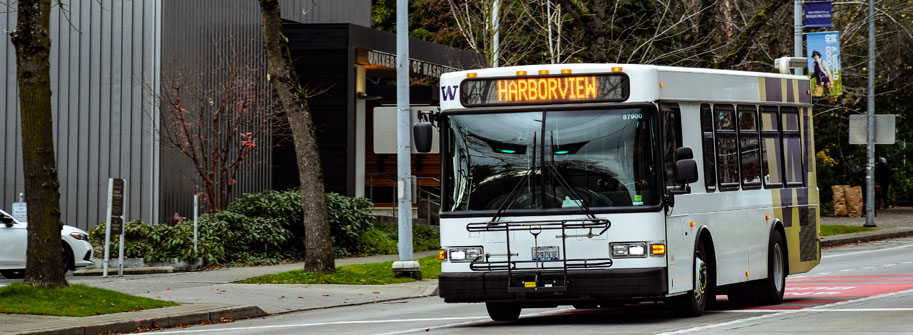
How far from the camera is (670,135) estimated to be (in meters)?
14.9

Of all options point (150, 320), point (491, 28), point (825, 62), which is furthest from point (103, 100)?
point (825, 62)

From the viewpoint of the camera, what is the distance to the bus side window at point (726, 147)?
16203 millimetres

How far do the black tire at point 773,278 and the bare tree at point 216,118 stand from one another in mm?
14041

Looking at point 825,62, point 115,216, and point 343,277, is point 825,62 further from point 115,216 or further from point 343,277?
point 115,216

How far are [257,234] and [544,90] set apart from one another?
14.6 m

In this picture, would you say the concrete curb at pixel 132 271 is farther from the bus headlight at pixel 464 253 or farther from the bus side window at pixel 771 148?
the bus side window at pixel 771 148

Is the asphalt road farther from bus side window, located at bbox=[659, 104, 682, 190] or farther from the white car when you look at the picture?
the white car

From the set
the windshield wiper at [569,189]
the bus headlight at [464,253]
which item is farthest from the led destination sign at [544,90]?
the bus headlight at [464,253]

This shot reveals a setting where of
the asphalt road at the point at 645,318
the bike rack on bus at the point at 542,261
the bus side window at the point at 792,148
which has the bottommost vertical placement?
the asphalt road at the point at 645,318

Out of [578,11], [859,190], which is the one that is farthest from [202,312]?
[859,190]

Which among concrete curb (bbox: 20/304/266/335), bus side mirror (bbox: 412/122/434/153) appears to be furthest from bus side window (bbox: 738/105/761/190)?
concrete curb (bbox: 20/304/266/335)

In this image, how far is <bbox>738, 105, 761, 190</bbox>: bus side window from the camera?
1681 cm

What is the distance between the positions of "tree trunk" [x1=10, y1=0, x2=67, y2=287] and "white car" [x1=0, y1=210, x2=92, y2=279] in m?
6.15

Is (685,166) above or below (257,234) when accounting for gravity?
above
